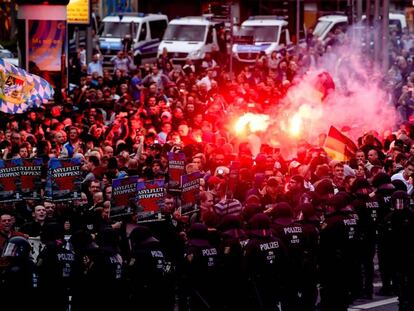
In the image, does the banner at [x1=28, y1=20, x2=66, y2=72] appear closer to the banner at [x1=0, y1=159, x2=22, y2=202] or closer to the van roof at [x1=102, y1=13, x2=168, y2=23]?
the banner at [x1=0, y1=159, x2=22, y2=202]

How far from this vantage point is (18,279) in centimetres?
1416

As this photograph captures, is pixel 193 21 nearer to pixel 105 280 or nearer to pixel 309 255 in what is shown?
pixel 309 255

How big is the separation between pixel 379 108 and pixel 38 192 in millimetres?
12972

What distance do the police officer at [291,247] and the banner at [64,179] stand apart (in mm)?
2656

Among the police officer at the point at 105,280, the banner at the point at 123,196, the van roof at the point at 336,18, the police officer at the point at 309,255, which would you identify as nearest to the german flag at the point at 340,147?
the police officer at the point at 309,255

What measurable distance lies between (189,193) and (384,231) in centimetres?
237

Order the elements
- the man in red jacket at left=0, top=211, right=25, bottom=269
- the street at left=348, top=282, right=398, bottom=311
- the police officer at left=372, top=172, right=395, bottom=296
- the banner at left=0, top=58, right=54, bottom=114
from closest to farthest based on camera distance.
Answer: the man in red jacket at left=0, top=211, right=25, bottom=269, the police officer at left=372, top=172, right=395, bottom=296, the street at left=348, top=282, right=398, bottom=311, the banner at left=0, top=58, right=54, bottom=114

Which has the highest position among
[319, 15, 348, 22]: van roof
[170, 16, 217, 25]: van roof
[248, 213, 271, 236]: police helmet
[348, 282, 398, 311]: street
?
[248, 213, 271, 236]: police helmet

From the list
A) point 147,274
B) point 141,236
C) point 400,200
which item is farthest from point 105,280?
point 400,200

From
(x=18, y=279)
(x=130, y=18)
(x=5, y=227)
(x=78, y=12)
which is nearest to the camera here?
(x=18, y=279)

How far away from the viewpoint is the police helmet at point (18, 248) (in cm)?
1433

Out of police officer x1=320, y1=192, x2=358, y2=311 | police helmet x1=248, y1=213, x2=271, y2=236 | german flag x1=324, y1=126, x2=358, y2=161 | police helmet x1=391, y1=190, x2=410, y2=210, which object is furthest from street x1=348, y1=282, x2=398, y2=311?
german flag x1=324, y1=126, x2=358, y2=161

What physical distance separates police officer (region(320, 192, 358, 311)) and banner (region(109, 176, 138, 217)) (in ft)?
7.22

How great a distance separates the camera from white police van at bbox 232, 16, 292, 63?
4338 cm
